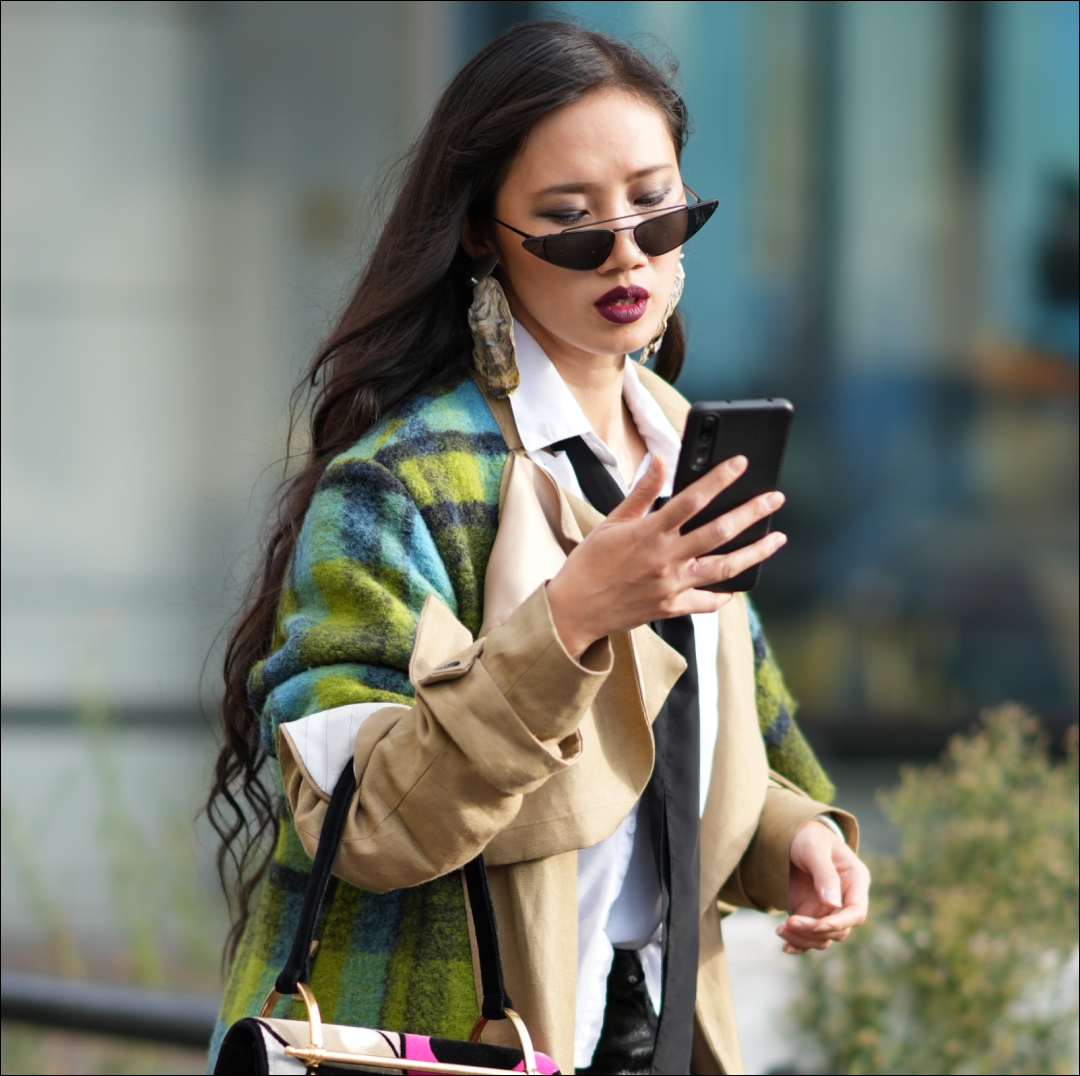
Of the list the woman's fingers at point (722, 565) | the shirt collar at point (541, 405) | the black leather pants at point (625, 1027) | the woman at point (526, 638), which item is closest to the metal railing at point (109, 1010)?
the woman at point (526, 638)

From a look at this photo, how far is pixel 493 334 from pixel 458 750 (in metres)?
0.63

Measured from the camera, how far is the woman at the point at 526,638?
54.2 inches

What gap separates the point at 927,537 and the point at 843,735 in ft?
2.77

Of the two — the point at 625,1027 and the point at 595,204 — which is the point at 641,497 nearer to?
the point at 595,204

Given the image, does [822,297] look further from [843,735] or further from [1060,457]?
[843,735]

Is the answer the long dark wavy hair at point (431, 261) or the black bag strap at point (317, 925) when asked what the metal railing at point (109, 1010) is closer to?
the long dark wavy hair at point (431, 261)

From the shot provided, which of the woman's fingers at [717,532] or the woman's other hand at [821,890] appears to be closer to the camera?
the woman's fingers at [717,532]

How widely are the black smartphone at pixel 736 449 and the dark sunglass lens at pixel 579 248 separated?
364mm

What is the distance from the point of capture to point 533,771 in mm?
1361

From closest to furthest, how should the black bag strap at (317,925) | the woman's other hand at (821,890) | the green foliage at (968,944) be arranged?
the black bag strap at (317,925), the woman's other hand at (821,890), the green foliage at (968,944)

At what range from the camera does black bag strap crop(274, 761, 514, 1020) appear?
1417 mm

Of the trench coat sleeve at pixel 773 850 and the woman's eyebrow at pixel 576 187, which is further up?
the woman's eyebrow at pixel 576 187

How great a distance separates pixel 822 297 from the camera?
5.12m

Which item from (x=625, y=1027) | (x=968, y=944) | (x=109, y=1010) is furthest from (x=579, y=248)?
(x=968, y=944)
